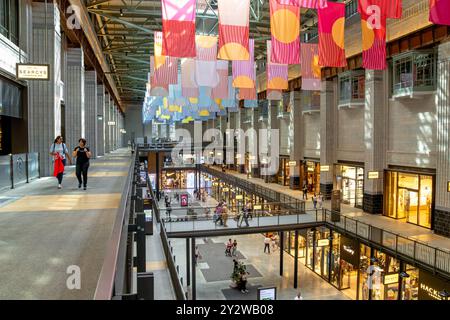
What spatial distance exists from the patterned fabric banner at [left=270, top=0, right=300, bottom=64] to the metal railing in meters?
9.19

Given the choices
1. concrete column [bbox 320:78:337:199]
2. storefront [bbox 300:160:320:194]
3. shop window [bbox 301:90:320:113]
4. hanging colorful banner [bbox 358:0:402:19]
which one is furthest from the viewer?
storefront [bbox 300:160:320:194]

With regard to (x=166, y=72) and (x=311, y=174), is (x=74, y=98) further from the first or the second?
(x=311, y=174)

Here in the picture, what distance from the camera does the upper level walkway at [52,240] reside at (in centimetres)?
374

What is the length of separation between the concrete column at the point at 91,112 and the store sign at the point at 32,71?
1999cm

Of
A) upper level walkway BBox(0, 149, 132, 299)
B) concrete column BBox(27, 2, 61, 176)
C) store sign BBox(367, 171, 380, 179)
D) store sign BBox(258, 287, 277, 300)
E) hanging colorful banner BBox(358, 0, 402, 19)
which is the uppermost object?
hanging colorful banner BBox(358, 0, 402, 19)

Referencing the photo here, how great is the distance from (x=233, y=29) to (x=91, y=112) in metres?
22.6

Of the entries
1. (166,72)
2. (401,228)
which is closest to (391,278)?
(401,228)

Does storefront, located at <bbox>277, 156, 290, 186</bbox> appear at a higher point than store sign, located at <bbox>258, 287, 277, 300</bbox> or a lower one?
higher

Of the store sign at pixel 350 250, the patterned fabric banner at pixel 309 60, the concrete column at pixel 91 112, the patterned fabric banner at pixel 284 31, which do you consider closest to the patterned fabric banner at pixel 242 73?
the patterned fabric banner at pixel 309 60

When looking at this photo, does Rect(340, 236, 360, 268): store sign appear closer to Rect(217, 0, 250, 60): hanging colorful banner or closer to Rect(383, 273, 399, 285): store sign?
Rect(383, 273, 399, 285): store sign

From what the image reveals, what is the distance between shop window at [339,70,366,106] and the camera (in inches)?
953

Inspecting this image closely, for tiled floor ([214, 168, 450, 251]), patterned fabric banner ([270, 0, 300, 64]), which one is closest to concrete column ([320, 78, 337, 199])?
tiled floor ([214, 168, 450, 251])

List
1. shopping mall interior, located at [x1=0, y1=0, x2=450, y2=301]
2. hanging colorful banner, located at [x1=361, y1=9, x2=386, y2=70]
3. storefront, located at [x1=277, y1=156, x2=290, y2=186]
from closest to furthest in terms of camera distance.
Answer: shopping mall interior, located at [x1=0, y1=0, x2=450, y2=301]
hanging colorful banner, located at [x1=361, y1=9, x2=386, y2=70]
storefront, located at [x1=277, y1=156, x2=290, y2=186]

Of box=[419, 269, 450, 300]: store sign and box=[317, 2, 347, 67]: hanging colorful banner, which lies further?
box=[317, 2, 347, 67]: hanging colorful banner
